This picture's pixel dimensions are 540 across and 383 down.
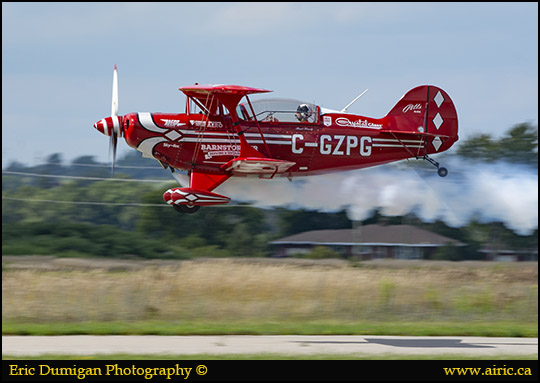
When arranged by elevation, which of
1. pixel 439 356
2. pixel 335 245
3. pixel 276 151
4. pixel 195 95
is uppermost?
pixel 195 95

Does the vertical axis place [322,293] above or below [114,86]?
below

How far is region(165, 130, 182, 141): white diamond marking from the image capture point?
2058 centimetres

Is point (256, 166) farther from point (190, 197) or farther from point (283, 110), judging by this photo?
A: point (190, 197)

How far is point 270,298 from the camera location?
2623cm

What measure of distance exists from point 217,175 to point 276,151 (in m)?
1.68

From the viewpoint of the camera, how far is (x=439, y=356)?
698 inches

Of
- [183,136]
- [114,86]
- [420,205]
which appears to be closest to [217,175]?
[183,136]

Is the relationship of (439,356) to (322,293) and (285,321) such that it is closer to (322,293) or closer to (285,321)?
(285,321)

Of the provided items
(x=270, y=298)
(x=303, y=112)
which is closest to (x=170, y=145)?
(x=303, y=112)

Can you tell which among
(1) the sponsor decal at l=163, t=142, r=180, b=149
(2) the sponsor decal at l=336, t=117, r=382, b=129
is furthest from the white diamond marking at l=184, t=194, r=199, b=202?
(2) the sponsor decal at l=336, t=117, r=382, b=129

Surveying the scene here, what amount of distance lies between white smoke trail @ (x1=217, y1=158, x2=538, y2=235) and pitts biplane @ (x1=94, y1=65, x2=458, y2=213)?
4929 mm

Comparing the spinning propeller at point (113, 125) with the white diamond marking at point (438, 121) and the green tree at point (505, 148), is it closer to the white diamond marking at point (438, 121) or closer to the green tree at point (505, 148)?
the white diamond marking at point (438, 121)

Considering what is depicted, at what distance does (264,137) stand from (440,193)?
12789mm

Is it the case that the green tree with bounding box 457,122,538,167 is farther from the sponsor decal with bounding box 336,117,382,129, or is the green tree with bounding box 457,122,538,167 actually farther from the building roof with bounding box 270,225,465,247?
the sponsor decal with bounding box 336,117,382,129
